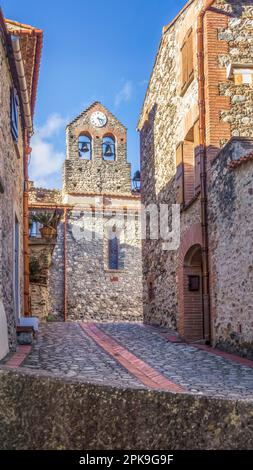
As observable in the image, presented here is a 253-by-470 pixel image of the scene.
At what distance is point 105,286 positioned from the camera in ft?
73.4

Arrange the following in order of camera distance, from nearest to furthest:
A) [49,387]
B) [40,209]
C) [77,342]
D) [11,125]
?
[49,387], [11,125], [77,342], [40,209]

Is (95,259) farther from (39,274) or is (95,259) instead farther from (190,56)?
(190,56)

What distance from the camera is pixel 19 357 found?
7.09 m

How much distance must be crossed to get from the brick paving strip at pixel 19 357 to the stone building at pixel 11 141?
13 centimetres

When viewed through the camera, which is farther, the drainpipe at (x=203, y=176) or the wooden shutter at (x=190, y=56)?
the wooden shutter at (x=190, y=56)

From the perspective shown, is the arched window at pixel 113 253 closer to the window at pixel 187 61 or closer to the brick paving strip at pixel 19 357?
the window at pixel 187 61

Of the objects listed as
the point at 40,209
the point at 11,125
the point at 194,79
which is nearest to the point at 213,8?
the point at 194,79

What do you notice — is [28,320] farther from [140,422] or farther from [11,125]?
[140,422]

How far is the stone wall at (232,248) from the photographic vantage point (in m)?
8.50

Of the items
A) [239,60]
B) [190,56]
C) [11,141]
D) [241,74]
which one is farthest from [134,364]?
[190,56]

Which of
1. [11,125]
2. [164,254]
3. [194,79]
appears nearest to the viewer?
[11,125]

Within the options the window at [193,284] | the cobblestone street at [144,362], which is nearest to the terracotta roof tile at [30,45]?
the cobblestone street at [144,362]

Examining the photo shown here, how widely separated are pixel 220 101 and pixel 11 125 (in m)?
4.52

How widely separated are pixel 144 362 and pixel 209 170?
14.1ft
